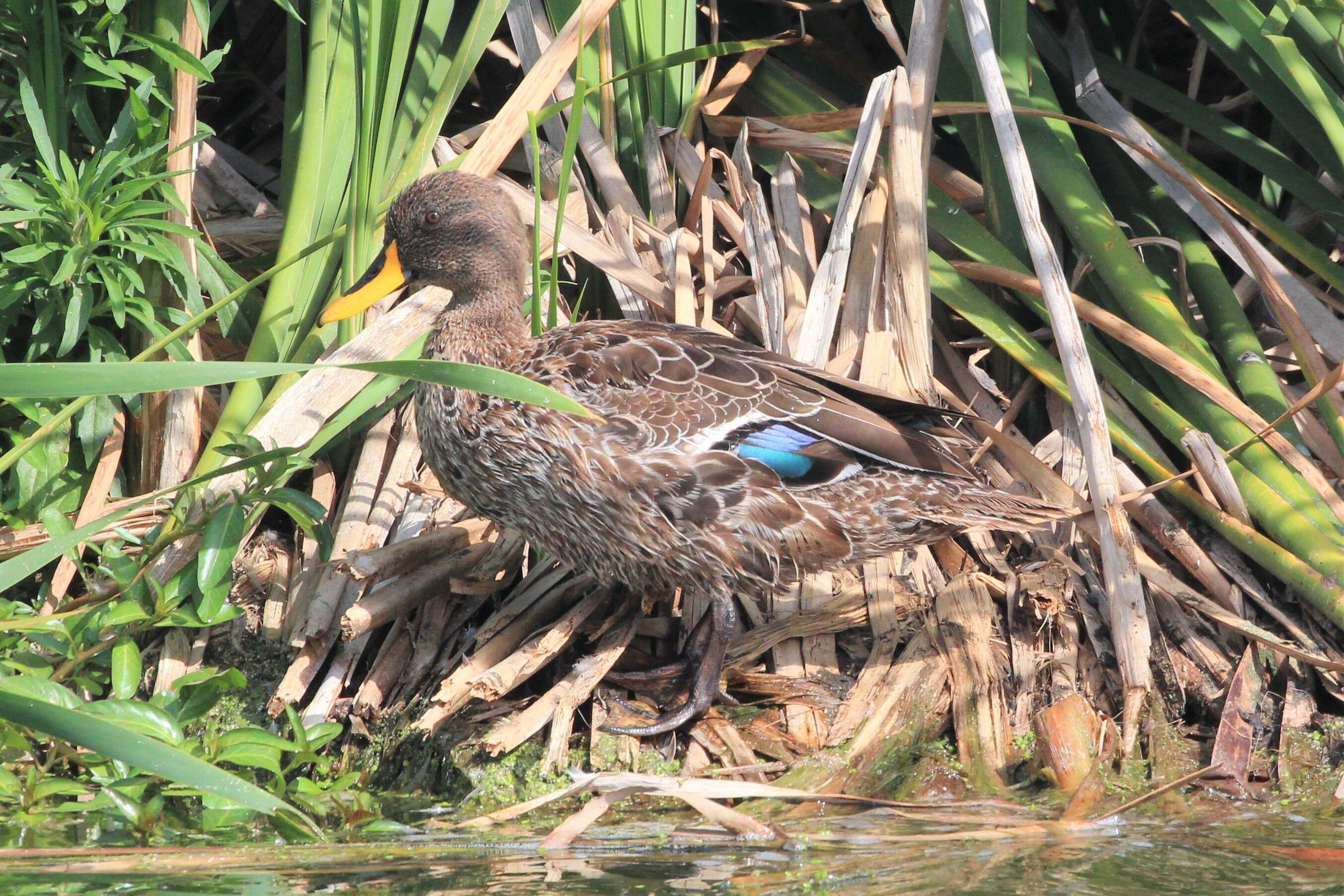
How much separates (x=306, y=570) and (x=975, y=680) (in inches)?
78.4

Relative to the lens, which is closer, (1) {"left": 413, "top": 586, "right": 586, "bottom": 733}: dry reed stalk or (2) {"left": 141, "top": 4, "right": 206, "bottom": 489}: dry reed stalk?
(1) {"left": 413, "top": 586, "right": 586, "bottom": 733}: dry reed stalk

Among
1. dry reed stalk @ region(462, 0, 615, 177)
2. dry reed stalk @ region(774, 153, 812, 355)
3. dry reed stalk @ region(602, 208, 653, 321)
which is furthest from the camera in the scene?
dry reed stalk @ region(602, 208, 653, 321)

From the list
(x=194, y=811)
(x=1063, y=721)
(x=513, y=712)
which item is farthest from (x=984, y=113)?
(x=194, y=811)

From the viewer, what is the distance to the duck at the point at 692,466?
3449mm

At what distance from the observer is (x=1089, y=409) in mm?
3564

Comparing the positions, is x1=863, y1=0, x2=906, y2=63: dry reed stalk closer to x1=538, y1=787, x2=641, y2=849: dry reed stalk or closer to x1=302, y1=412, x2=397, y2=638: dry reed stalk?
x1=302, y1=412, x2=397, y2=638: dry reed stalk

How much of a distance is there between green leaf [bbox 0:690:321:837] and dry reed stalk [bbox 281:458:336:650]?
148 centimetres

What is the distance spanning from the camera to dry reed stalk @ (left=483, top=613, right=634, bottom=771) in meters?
3.38

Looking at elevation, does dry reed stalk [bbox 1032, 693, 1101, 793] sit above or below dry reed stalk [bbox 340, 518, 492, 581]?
below

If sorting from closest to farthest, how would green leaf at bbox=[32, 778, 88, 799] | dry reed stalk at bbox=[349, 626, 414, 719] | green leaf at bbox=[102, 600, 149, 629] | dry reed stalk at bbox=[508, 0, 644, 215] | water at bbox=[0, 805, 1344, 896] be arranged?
water at bbox=[0, 805, 1344, 896]
green leaf at bbox=[32, 778, 88, 799]
green leaf at bbox=[102, 600, 149, 629]
dry reed stalk at bbox=[349, 626, 414, 719]
dry reed stalk at bbox=[508, 0, 644, 215]

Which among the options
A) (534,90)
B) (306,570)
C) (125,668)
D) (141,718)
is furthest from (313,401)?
(534,90)

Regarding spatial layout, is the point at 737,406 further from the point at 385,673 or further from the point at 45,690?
the point at 45,690

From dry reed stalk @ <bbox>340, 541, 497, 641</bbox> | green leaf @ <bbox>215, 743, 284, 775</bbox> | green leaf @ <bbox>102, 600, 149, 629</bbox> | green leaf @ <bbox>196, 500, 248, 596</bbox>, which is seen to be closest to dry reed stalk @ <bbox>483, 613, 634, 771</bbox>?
dry reed stalk @ <bbox>340, 541, 497, 641</bbox>

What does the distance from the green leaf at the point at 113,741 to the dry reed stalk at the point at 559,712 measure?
123cm
